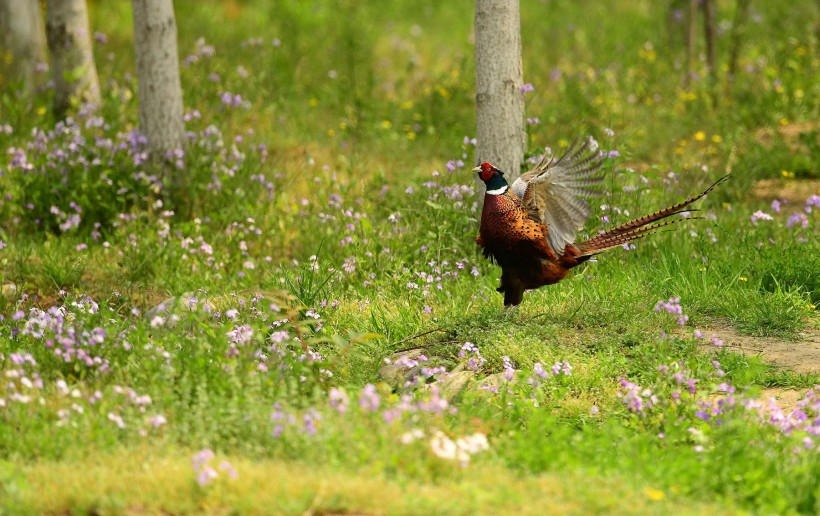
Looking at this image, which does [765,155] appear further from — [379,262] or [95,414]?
[95,414]

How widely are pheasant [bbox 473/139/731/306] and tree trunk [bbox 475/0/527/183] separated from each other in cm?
79

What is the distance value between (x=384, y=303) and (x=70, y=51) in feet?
15.5

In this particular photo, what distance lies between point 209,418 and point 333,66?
755 centimetres

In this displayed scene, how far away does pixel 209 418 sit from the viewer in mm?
4355

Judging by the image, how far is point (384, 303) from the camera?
627cm

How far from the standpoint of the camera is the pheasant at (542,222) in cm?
570

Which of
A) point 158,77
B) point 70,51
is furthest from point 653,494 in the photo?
point 70,51

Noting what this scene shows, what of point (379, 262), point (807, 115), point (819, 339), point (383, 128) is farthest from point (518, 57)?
point (807, 115)

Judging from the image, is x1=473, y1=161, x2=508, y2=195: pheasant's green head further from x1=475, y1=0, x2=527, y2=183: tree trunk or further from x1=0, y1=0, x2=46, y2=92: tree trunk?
x1=0, y1=0, x2=46, y2=92: tree trunk

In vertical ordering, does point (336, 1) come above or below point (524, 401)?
above

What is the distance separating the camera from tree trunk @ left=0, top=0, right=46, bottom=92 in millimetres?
10273

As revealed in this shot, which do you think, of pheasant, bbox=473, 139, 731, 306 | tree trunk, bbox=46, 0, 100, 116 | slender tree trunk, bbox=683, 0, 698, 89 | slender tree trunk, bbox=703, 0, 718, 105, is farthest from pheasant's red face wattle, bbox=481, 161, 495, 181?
slender tree trunk, bbox=683, 0, 698, 89

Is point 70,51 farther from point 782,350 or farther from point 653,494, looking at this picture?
point 653,494

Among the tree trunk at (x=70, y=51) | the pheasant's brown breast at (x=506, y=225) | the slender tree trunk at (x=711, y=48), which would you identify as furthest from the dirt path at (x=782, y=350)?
the tree trunk at (x=70, y=51)
